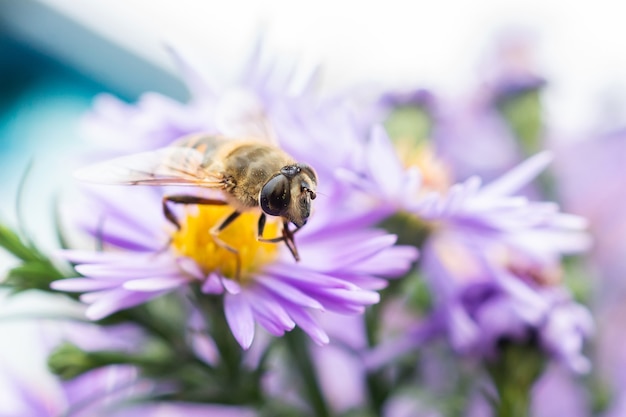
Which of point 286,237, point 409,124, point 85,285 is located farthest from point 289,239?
point 409,124

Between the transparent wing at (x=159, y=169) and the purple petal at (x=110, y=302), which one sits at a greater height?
the transparent wing at (x=159, y=169)

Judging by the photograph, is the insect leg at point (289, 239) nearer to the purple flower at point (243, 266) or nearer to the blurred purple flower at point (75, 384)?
the purple flower at point (243, 266)

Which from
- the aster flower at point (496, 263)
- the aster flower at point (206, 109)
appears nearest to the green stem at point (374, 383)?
the aster flower at point (496, 263)

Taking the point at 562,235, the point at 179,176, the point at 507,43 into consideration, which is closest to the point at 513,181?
the point at 562,235

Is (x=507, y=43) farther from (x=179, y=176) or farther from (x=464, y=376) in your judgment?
(x=179, y=176)

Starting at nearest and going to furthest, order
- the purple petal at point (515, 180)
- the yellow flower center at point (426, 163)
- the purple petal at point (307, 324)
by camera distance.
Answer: the purple petal at point (307, 324), the purple petal at point (515, 180), the yellow flower center at point (426, 163)

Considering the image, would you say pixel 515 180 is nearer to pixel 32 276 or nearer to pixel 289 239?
pixel 289 239

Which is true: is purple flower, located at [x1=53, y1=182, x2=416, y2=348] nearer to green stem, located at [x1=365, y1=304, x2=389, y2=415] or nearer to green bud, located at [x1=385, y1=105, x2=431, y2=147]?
green stem, located at [x1=365, y1=304, x2=389, y2=415]

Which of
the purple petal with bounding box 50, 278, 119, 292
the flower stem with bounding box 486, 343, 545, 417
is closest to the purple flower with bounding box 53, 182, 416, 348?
the purple petal with bounding box 50, 278, 119, 292

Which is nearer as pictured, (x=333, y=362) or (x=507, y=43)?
(x=333, y=362)
